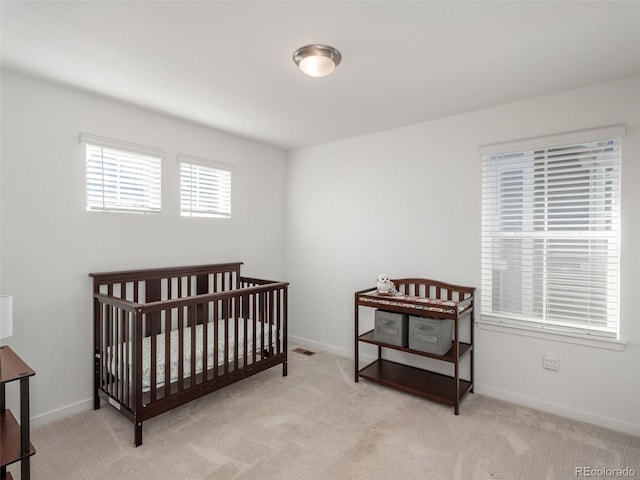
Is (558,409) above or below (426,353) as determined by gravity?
below

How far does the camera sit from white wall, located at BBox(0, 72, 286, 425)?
7.40 ft

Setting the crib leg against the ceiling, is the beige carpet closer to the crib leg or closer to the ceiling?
the crib leg

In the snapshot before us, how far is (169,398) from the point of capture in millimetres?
2303

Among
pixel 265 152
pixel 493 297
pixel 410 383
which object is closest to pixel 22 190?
pixel 265 152

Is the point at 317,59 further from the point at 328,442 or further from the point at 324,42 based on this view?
the point at 328,442

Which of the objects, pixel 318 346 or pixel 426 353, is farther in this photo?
pixel 318 346

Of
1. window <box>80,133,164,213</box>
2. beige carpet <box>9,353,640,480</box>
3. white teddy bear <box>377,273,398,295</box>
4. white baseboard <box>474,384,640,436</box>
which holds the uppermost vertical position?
window <box>80,133,164,213</box>

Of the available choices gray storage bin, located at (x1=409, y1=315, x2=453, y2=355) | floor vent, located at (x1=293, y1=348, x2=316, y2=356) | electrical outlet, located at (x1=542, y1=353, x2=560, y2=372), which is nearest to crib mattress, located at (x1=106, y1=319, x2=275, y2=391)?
floor vent, located at (x1=293, y1=348, x2=316, y2=356)

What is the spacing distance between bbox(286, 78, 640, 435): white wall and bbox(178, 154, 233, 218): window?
0.94m

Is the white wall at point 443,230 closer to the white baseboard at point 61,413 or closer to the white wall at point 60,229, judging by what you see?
the white wall at point 60,229

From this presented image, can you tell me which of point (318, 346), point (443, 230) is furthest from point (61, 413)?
point (443, 230)

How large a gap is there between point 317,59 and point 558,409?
300 centimetres

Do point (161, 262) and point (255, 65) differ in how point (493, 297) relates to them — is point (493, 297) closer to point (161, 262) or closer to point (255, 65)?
point (255, 65)

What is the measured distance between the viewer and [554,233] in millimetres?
2555
